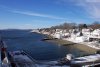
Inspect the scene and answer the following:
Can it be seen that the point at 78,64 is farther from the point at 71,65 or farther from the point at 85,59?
the point at 85,59

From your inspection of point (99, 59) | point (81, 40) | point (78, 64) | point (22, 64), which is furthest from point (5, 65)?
point (81, 40)

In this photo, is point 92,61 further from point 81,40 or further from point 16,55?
point 81,40

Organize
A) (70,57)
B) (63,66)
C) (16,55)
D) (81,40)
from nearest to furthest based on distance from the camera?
(63,66)
(70,57)
(16,55)
(81,40)

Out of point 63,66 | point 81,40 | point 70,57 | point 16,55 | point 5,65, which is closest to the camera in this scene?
point 5,65

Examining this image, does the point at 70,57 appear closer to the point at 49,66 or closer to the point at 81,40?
the point at 49,66

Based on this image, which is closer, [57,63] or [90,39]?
[57,63]

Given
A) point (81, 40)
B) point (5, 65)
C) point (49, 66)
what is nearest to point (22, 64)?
point (49, 66)

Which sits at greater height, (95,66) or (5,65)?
(5,65)

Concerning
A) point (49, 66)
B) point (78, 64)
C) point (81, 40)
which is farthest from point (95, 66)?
point (81, 40)

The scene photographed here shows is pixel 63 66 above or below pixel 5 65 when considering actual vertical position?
below

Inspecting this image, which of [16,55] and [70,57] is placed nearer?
[70,57]
